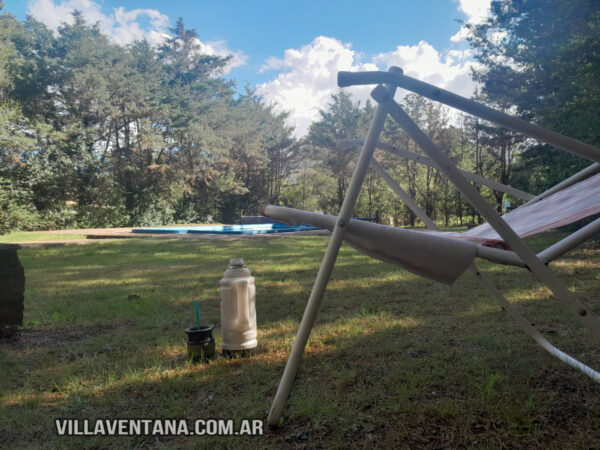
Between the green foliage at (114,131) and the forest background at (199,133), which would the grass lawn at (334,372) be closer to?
the forest background at (199,133)

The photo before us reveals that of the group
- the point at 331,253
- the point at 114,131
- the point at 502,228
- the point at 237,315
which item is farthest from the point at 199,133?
the point at 502,228

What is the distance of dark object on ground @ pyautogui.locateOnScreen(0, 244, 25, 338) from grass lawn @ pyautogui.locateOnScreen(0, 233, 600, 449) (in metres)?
0.13

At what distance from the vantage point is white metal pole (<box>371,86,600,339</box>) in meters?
0.93

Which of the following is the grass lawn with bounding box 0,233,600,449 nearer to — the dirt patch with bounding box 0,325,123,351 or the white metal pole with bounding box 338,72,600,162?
the dirt patch with bounding box 0,325,123,351

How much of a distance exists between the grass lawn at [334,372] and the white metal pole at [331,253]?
199mm

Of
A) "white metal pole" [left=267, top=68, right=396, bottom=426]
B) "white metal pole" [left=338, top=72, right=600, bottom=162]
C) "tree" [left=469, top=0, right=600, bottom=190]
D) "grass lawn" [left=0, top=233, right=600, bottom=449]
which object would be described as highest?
"tree" [left=469, top=0, right=600, bottom=190]

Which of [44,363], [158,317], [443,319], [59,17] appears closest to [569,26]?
[443,319]

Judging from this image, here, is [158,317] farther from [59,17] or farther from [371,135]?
[59,17]

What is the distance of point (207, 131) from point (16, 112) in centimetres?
757

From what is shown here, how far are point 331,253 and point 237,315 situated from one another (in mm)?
955

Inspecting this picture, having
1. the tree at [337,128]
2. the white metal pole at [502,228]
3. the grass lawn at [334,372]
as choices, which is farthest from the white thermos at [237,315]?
the tree at [337,128]

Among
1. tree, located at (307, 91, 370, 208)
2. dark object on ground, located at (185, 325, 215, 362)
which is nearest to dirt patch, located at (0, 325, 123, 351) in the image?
dark object on ground, located at (185, 325, 215, 362)

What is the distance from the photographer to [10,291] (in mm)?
2275

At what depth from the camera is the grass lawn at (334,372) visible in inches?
48.7
